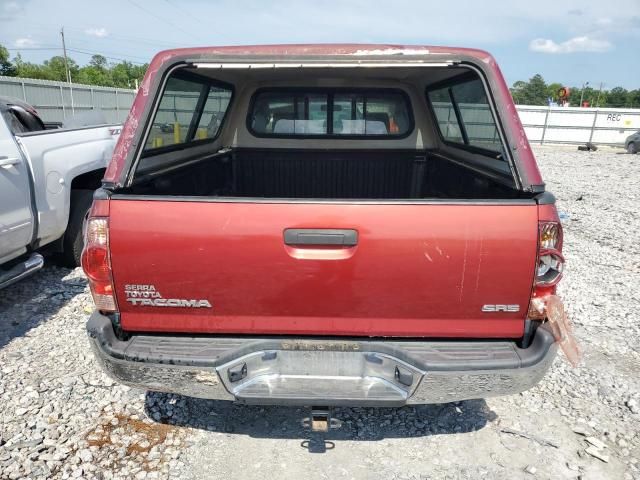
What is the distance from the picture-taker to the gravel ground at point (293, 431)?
95.0 inches

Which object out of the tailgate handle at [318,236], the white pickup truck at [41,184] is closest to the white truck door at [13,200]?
the white pickup truck at [41,184]

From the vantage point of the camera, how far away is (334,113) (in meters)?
4.28

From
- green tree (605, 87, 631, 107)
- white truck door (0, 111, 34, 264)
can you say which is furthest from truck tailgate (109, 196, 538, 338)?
green tree (605, 87, 631, 107)

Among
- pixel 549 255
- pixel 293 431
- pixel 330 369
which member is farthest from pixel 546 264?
pixel 293 431

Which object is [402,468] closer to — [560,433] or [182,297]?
[560,433]

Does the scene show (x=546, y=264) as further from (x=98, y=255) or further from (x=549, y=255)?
(x=98, y=255)

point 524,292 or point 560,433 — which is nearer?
point 524,292

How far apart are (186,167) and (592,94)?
106591 millimetres

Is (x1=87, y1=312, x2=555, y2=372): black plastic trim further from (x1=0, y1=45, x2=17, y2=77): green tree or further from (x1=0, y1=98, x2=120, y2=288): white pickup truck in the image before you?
(x1=0, y1=45, x2=17, y2=77): green tree

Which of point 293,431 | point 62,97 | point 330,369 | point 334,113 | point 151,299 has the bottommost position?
point 293,431

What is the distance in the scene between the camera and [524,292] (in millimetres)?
2020

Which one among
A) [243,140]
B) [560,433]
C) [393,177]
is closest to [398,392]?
[560,433]

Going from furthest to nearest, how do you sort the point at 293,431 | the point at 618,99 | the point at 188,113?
the point at 618,99
the point at 188,113
the point at 293,431

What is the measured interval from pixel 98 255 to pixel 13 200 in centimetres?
226
